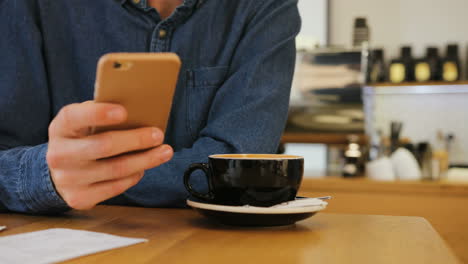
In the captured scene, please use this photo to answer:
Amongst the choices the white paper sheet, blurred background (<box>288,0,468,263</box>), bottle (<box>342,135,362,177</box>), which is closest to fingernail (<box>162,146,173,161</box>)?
the white paper sheet

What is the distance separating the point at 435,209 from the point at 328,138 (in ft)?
2.36

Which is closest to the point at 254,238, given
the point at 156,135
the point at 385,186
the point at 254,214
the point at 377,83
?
the point at 254,214

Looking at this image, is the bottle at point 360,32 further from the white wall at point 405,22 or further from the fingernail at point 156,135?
the fingernail at point 156,135

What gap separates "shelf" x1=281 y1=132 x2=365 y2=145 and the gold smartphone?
233 centimetres

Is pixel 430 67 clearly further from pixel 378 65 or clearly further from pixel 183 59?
pixel 183 59

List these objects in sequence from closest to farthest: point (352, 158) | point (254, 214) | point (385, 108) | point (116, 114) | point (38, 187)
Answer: point (116, 114), point (254, 214), point (38, 187), point (352, 158), point (385, 108)

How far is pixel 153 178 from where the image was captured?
2.98ft

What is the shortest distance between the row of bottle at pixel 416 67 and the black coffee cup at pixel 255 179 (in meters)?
2.57

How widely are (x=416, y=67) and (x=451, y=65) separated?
0.19 metres

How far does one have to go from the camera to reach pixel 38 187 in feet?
2.45

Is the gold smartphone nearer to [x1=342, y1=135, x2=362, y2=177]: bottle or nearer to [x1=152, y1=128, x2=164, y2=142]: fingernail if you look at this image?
[x1=152, y1=128, x2=164, y2=142]: fingernail

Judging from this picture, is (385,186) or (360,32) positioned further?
(360,32)

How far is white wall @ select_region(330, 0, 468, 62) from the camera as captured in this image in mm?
3164

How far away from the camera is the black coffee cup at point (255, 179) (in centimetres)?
65
